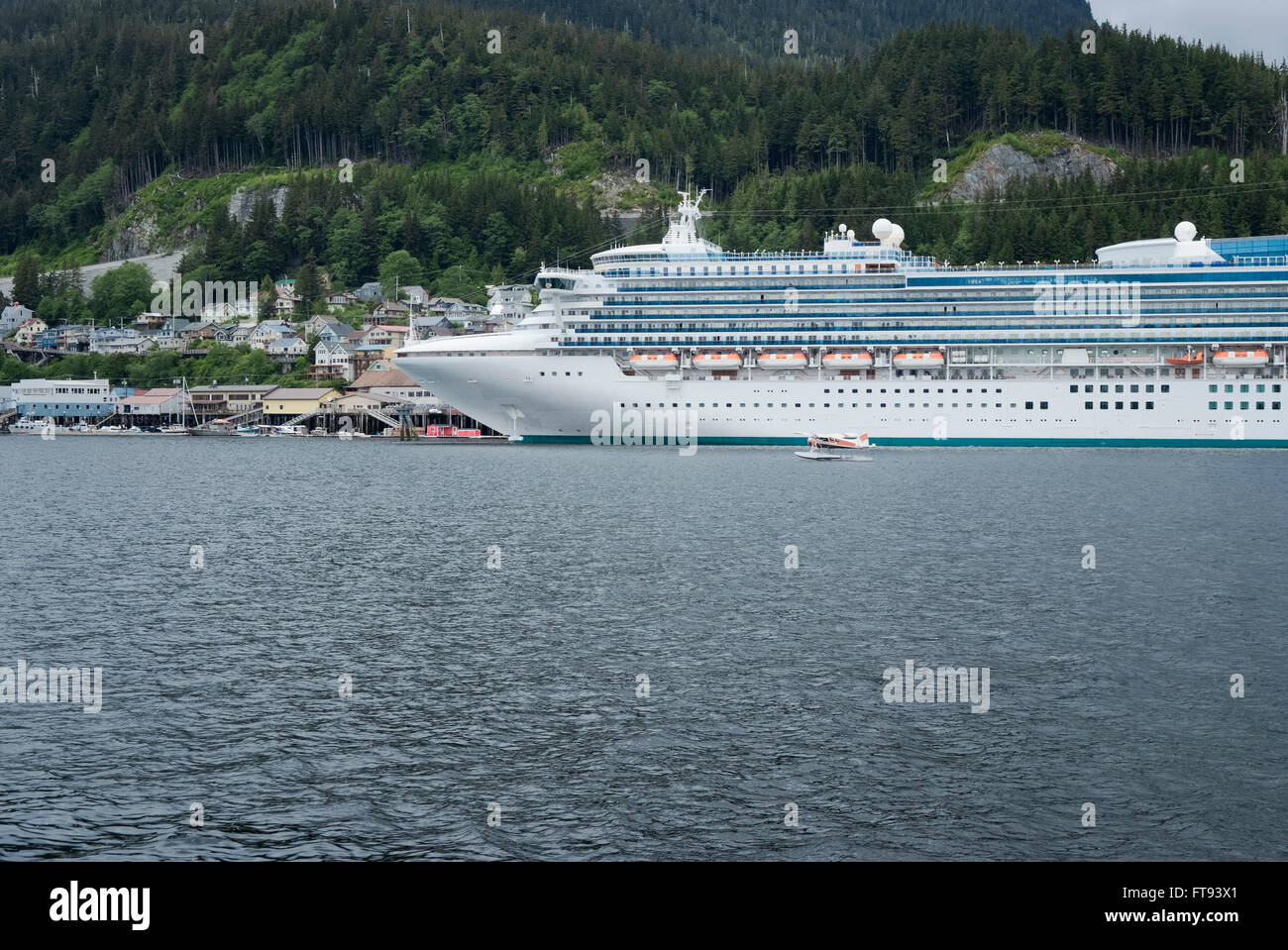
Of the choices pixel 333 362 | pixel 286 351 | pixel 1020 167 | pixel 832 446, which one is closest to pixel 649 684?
pixel 832 446

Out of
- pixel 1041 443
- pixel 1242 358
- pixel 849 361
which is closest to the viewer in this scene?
pixel 1041 443

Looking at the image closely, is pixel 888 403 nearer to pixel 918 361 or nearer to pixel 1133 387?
pixel 918 361

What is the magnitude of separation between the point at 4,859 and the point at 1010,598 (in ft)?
87.6

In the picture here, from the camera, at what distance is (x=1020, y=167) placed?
19475 centimetres

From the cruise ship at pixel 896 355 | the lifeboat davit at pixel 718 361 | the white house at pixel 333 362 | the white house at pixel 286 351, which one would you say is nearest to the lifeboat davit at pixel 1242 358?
the cruise ship at pixel 896 355

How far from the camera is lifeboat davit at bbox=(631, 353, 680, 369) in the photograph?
341 ft

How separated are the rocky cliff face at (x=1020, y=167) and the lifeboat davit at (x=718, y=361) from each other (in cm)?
9926

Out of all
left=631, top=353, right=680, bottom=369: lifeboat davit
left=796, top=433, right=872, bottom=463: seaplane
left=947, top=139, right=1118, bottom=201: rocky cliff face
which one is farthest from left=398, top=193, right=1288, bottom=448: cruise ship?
left=947, top=139, right=1118, bottom=201: rocky cliff face

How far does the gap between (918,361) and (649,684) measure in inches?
3164

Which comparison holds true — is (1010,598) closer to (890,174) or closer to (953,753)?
(953,753)

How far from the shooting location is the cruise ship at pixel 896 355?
331 feet

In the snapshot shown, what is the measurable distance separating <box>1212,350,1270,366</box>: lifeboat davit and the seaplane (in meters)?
28.6

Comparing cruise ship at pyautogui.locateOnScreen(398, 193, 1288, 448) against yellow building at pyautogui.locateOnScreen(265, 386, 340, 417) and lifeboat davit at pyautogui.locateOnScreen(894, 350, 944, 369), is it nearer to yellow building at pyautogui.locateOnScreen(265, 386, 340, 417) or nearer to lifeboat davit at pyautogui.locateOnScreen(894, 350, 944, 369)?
lifeboat davit at pyautogui.locateOnScreen(894, 350, 944, 369)

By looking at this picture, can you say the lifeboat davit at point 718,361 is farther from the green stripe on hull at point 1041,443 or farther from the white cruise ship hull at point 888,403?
the green stripe on hull at point 1041,443
